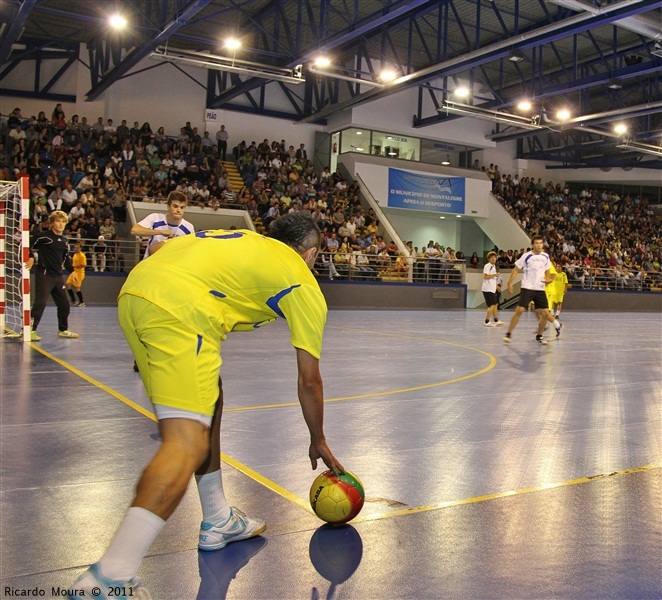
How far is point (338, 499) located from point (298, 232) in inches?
50.8

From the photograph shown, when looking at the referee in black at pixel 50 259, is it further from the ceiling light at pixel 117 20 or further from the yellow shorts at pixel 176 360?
the ceiling light at pixel 117 20

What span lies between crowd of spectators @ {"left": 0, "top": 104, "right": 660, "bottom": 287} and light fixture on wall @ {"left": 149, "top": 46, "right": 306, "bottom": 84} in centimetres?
518

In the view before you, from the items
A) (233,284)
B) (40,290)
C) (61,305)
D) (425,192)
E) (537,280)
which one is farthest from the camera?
(425,192)

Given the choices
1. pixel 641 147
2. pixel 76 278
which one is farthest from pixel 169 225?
pixel 641 147

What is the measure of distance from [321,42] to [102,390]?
17294 mm

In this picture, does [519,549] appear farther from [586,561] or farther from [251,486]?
[251,486]

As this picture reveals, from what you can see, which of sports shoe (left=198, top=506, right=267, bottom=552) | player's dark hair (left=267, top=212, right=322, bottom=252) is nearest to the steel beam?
player's dark hair (left=267, top=212, right=322, bottom=252)

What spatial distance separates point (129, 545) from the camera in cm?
225

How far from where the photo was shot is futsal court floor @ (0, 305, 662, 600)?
2766mm

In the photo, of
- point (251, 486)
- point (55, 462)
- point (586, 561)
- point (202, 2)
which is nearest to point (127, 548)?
point (251, 486)

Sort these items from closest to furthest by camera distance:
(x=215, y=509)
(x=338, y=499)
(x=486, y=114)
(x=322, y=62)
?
(x=215, y=509) → (x=338, y=499) → (x=322, y=62) → (x=486, y=114)

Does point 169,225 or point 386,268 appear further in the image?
point 386,268

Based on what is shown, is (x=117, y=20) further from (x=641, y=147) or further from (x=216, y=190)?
(x=641, y=147)

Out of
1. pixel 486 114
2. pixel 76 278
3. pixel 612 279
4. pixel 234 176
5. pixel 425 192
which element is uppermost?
pixel 486 114
